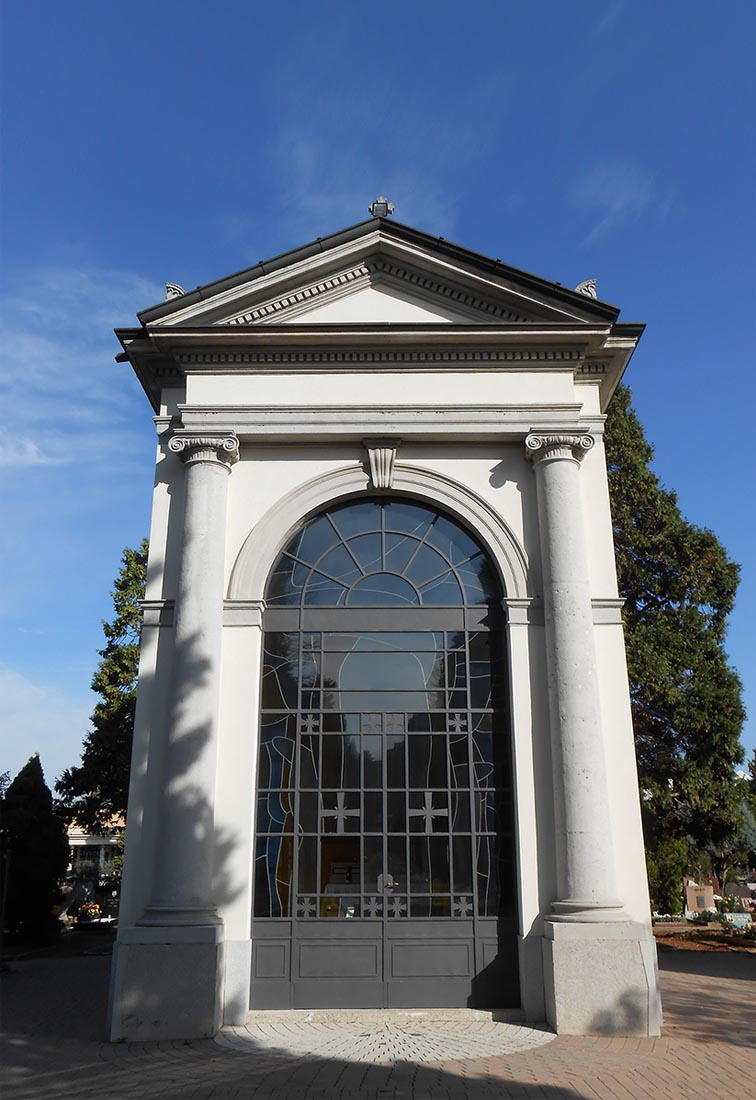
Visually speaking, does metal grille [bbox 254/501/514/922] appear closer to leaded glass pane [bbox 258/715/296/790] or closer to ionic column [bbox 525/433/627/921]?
leaded glass pane [bbox 258/715/296/790]

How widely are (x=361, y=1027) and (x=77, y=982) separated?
6.75 meters

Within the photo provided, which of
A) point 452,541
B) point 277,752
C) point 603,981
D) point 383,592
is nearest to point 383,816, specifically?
point 277,752

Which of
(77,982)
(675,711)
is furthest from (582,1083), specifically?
(675,711)

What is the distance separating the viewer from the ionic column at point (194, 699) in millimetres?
8992

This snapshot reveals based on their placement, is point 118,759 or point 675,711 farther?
point 118,759

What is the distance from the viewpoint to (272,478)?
1095 centimetres

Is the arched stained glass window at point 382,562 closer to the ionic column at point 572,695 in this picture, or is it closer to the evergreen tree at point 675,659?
the ionic column at point 572,695

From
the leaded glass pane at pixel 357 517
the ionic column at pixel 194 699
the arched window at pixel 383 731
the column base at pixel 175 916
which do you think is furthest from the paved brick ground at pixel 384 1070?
the leaded glass pane at pixel 357 517

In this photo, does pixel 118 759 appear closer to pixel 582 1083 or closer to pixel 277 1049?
pixel 277 1049

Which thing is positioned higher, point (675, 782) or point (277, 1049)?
point (675, 782)

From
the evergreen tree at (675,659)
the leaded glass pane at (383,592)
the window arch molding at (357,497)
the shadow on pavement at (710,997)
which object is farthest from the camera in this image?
the evergreen tree at (675,659)

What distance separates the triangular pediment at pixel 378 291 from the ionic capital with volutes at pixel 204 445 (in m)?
1.56

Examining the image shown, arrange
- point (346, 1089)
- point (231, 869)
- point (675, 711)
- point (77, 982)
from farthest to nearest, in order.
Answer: point (675, 711), point (77, 982), point (231, 869), point (346, 1089)

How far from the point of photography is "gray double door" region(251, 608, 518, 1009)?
936cm
